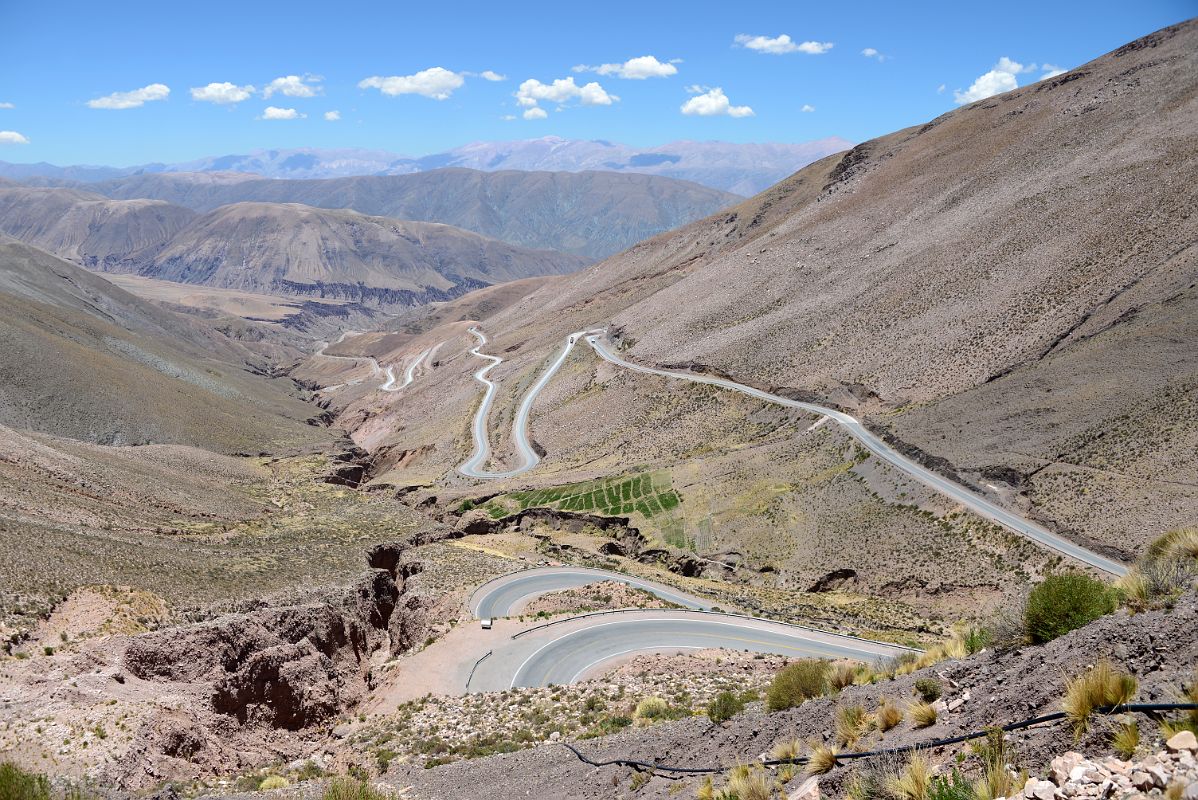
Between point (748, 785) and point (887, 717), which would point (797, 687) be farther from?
point (748, 785)

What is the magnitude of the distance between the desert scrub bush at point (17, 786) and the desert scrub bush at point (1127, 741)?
13484mm

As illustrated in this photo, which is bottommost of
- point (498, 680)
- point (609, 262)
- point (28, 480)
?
Result: point (498, 680)

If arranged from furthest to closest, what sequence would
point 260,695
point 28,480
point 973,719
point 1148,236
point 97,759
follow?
point 1148,236
point 28,480
point 260,695
point 97,759
point 973,719

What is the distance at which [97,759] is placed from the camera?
51.3 ft

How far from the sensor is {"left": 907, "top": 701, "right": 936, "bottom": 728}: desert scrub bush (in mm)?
8961

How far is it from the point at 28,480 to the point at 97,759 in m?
25.8

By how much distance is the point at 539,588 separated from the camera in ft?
110

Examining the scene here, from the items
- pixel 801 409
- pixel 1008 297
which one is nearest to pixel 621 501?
pixel 801 409

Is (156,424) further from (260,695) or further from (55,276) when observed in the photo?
(55,276)

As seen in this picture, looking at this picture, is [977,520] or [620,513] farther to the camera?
[620,513]

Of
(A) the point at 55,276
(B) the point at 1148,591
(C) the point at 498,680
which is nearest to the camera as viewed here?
(B) the point at 1148,591

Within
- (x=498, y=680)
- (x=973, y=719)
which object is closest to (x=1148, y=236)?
(x=498, y=680)

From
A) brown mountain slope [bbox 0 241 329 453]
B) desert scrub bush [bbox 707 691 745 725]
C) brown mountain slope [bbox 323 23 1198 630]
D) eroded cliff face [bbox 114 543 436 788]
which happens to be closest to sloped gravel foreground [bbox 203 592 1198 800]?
desert scrub bush [bbox 707 691 745 725]

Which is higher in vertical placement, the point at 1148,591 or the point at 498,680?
the point at 1148,591
